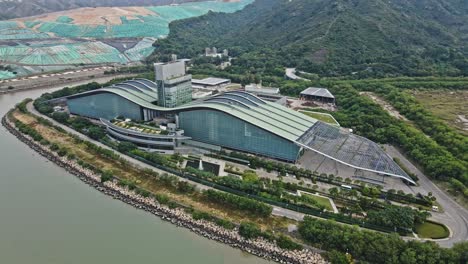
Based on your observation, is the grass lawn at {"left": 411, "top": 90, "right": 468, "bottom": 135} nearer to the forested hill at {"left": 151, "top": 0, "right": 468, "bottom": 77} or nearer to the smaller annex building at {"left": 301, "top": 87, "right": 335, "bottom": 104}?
the forested hill at {"left": 151, "top": 0, "right": 468, "bottom": 77}

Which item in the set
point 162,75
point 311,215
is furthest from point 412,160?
point 162,75

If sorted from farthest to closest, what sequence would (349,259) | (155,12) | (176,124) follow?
(155,12)
(176,124)
(349,259)

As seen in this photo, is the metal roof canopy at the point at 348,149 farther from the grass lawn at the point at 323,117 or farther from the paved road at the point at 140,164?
the paved road at the point at 140,164

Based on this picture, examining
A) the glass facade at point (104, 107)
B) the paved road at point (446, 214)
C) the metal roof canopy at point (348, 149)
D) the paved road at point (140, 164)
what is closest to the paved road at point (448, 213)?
the paved road at point (446, 214)

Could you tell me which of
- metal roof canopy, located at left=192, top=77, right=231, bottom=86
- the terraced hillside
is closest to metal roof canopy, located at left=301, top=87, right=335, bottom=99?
metal roof canopy, located at left=192, top=77, right=231, bottom=86

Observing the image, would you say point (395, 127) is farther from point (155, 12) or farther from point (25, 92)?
point (155, 12)

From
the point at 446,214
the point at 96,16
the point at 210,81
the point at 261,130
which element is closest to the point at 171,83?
the point at 261,130

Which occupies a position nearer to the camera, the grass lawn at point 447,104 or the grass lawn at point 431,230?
the grass lawn at point 431,230
